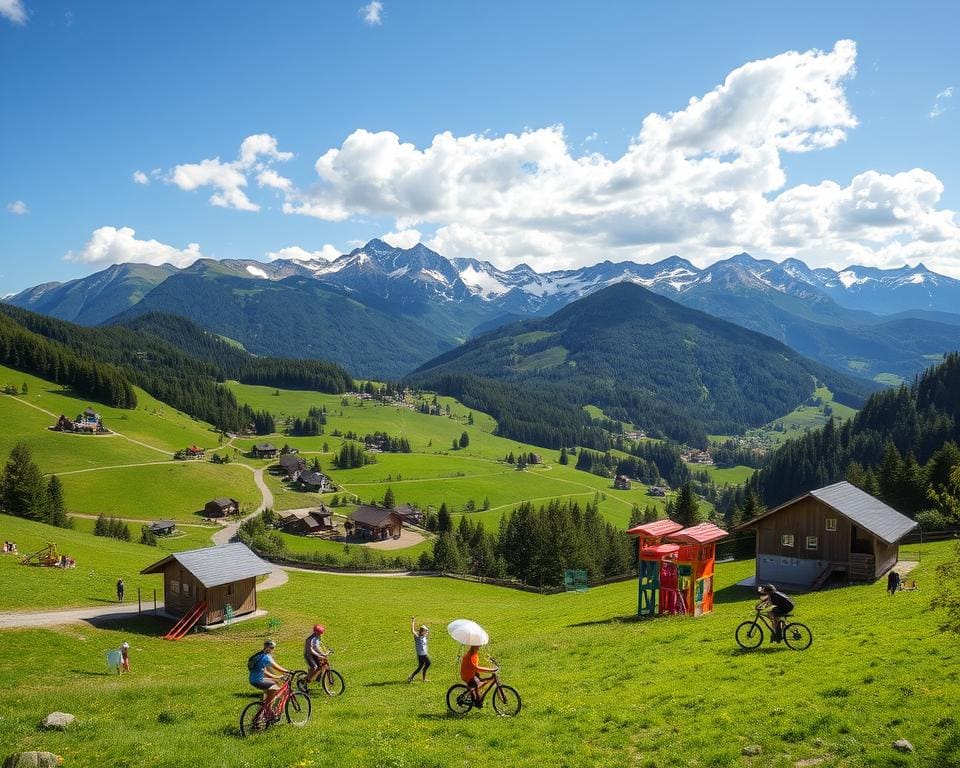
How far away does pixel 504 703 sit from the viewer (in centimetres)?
2027

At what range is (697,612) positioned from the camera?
38.3 metres

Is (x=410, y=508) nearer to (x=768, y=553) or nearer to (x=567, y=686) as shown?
(x=768, y=553)

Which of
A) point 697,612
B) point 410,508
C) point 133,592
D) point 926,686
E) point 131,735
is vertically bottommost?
point 410,508

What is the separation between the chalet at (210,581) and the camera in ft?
150

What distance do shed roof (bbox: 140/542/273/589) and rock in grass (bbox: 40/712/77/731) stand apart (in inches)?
1018

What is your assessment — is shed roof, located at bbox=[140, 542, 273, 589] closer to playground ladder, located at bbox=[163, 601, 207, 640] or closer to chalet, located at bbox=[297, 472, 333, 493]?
playground ladder, located at bbox=[163, 601, 207, 640]

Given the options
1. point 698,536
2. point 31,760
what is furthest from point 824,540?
point 31,760

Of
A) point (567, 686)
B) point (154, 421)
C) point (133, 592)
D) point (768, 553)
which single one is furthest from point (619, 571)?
point (154, 421)

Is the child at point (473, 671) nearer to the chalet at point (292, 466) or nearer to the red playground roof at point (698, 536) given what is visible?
the red playground roof at point (698, 536)

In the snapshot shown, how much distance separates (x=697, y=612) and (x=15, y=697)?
33.9 metres

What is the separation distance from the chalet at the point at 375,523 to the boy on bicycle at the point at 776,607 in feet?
391

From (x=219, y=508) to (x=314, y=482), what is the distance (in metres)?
37.1

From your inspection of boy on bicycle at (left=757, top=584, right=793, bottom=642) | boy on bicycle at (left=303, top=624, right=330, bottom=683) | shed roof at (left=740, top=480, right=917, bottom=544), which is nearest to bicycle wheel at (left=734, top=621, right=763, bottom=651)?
boy on bicycle at (left=757, top=584, right=793, bottom=642)

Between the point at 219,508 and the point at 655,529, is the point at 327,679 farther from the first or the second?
the point at 219,508
